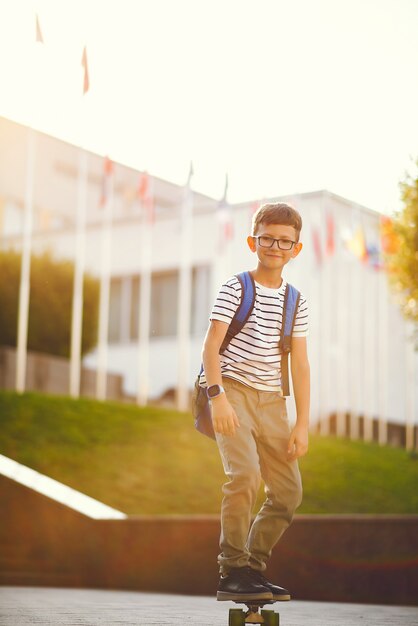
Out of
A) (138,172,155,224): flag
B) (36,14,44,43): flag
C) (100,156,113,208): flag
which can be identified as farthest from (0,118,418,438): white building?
(36,14,44,43): flag

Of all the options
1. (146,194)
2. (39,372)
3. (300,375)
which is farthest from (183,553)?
(146,194)

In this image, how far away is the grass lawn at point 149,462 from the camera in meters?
12.4

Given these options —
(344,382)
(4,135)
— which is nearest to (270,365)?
(344,382)

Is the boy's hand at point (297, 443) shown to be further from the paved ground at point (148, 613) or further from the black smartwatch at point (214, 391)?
the paved ground at point (148, 613)

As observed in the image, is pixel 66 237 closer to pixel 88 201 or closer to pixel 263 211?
pixel 88 201

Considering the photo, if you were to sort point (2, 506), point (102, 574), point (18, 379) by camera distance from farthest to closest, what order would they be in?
point (18, 379) < point (2, 506) < point (102, 574)

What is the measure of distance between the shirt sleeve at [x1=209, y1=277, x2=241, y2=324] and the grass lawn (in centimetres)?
763

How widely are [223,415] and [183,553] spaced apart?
4.13m

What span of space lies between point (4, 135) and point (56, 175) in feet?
10.7

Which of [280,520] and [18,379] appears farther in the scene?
[18,379]

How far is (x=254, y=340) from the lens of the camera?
425 centimetres

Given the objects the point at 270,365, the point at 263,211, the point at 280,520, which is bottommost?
the point at 280,520

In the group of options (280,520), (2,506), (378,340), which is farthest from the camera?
(378,340)

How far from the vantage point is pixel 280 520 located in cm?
421
